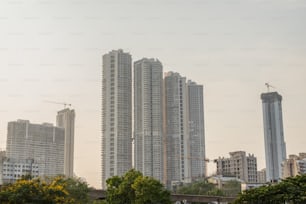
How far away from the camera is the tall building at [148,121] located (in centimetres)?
9262

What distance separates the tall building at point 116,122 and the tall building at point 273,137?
53390mm

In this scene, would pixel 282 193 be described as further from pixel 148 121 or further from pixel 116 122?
pixel 148 121

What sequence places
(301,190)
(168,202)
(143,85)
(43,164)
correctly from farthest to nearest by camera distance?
(43,164)
(143,85)
(168,202)
(301,190)

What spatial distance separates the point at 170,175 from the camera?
324 feet

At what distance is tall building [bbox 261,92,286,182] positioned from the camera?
134375mm

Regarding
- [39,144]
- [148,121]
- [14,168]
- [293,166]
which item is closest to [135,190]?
[148,121]

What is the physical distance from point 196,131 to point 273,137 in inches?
1594

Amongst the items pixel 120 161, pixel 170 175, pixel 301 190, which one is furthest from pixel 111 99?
pixel 301 190

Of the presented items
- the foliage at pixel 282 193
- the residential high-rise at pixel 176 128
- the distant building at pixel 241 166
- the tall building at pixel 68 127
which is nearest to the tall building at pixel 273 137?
the distant building at pixel 241 166

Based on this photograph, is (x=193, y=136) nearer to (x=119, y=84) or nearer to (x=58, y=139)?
(x=119, y=84)

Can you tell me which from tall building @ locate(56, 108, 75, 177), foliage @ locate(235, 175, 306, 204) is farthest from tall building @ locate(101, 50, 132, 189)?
foliage @ locate(235, 175, 306, 204)

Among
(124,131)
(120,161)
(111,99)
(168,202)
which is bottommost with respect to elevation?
(168,202)

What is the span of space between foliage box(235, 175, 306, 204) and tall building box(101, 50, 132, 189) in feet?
203

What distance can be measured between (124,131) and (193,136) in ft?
77.1
